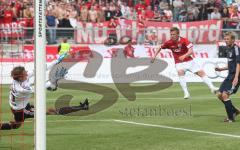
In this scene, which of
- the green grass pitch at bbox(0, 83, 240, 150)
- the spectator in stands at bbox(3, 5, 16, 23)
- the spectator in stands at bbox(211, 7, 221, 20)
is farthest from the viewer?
the spectator in stands at bbox(211, 7, 221, 20)

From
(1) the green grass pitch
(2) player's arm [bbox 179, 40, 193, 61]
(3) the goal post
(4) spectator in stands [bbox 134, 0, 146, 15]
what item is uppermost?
(4) spectator in stands [bbox 134, 0, 146, 15]

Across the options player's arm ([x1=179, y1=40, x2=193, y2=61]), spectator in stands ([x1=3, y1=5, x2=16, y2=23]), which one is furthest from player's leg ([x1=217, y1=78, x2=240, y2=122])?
spectator in stands ([x1=3, y1=5, x2=16, y2=23])

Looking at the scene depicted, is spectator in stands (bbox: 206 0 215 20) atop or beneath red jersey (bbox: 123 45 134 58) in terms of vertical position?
atop

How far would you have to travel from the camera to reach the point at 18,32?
29812 mm

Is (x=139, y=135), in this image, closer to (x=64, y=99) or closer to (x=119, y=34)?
(x=64, y=99)

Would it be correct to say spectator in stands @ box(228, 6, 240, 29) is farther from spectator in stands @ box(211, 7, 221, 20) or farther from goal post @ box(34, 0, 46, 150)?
goal post @ box(34, 0, 46, 150)

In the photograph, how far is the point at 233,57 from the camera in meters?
15.0

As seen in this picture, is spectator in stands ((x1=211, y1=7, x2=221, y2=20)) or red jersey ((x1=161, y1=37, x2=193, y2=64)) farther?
spectator in stands ((x1=211, y1=7, x2=221, y2=20))

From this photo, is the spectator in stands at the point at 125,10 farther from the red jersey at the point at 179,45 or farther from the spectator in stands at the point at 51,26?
the red jersey at the point at 179,45

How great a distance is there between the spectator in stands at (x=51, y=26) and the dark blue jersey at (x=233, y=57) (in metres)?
17.5

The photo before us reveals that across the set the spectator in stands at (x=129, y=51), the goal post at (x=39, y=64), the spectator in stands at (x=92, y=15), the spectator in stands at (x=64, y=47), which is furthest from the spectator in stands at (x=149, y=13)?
the goal post at (x=39, y=64)

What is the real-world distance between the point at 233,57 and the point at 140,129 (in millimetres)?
2998

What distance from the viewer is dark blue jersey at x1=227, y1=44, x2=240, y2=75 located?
14.9 metres

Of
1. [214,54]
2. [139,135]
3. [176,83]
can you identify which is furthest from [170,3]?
[139,135]
